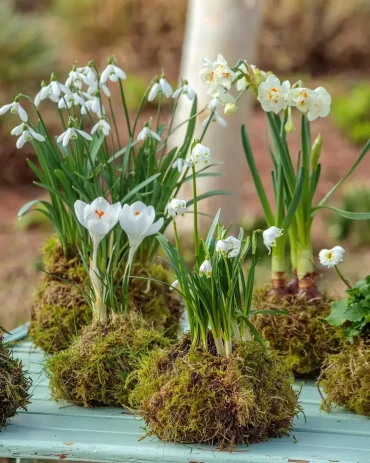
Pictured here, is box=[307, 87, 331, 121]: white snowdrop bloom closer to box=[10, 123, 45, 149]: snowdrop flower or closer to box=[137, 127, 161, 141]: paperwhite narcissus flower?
box=[137, 127, 161, 141]: paperwhite narcissus flower

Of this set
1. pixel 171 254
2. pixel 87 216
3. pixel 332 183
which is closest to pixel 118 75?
pixel 87 216

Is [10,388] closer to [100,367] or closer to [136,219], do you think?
[100,367]

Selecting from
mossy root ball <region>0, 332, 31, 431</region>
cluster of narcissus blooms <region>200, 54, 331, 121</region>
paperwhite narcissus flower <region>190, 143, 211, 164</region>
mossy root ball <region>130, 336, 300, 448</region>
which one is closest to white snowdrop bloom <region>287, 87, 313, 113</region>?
cluster of narcissus blooms <region>200, 54, 331, 121</region>

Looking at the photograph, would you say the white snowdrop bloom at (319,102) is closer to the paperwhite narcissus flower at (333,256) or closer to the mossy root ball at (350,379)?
the paperwhite narcissus flower at (333,256)

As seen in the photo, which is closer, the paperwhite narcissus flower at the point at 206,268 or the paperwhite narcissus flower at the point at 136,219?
the paperwhite narcissus flower at the point at 206,268

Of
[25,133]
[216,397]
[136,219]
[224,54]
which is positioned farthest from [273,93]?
[224,54]

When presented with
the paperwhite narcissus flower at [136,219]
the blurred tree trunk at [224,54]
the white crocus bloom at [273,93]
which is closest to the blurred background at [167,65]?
the blurred tree trunk at [224,54]
